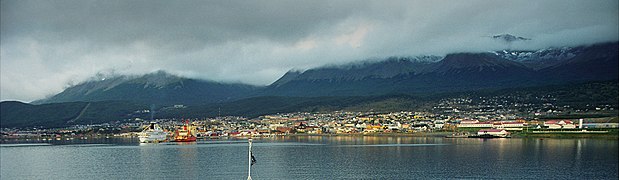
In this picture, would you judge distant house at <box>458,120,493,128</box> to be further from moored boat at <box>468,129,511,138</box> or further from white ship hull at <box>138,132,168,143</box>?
white ship hull at <box>138,132,168,143</box>

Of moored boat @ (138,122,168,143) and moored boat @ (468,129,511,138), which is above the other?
moored boat @ (468,129,511,138)

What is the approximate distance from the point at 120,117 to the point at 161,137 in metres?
81.8

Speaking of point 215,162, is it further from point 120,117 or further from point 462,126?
point 120,117

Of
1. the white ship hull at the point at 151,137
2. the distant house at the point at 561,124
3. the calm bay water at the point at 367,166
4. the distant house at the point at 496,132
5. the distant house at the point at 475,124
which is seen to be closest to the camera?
the calm bay water at the point at 367,166

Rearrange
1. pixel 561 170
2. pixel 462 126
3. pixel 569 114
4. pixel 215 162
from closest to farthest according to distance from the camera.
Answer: pixel 561 170
pixel 215 162
pixel 569 114
pixel 462 126

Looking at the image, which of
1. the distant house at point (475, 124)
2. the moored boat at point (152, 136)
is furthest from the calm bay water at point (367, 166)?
the moored boat at point (152, 136)

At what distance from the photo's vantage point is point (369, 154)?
54.8 metres

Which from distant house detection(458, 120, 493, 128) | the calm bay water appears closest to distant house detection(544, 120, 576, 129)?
distant house detection(458, 120, 493, 128)

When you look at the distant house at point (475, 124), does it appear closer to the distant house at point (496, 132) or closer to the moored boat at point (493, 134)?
the distant house at point (496, 132)

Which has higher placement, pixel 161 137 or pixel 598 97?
pixel 598 97

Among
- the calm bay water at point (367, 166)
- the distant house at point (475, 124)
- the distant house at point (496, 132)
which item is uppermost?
the distant house at point (475, 124)

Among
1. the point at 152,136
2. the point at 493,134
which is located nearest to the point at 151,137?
the point at 152,136

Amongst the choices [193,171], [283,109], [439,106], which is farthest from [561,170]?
[283,109]

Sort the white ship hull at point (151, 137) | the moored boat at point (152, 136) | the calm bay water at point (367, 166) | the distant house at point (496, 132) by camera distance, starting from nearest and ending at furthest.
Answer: the calm bay water at point (367, 166), the distant house at point (496, 132), the white ship hull at point (151, 137), the moored boat at point (152, 136)
